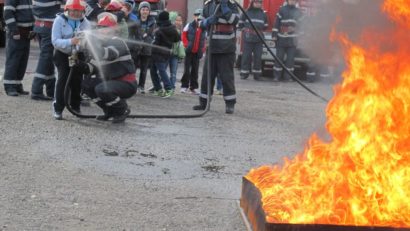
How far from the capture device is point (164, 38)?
11.3 metres

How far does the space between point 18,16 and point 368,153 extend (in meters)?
7.20

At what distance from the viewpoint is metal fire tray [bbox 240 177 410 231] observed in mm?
4160

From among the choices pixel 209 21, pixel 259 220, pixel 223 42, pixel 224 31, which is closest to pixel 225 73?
pixel 223 42

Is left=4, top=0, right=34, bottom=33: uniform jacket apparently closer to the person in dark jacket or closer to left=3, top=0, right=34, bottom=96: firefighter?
left=3, top=0, right=34, bottom=96: firefighter

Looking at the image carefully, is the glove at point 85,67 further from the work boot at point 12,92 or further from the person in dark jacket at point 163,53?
the person in dark jacket at point 163,53

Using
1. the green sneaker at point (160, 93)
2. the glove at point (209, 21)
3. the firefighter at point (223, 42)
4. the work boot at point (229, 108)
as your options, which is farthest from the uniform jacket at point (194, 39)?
the work boot at point (229, 108)

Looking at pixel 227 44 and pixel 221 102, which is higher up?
pixel 227 44

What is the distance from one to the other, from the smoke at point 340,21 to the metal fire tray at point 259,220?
1196 mm

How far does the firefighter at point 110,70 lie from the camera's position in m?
8.62

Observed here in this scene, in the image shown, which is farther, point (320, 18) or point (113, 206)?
point (113, 206)

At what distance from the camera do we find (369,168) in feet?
14.9

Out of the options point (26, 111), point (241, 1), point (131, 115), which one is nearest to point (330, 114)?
point (131, 115)

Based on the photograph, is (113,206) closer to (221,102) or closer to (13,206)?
(13,206)

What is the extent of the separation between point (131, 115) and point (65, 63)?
114 cm
